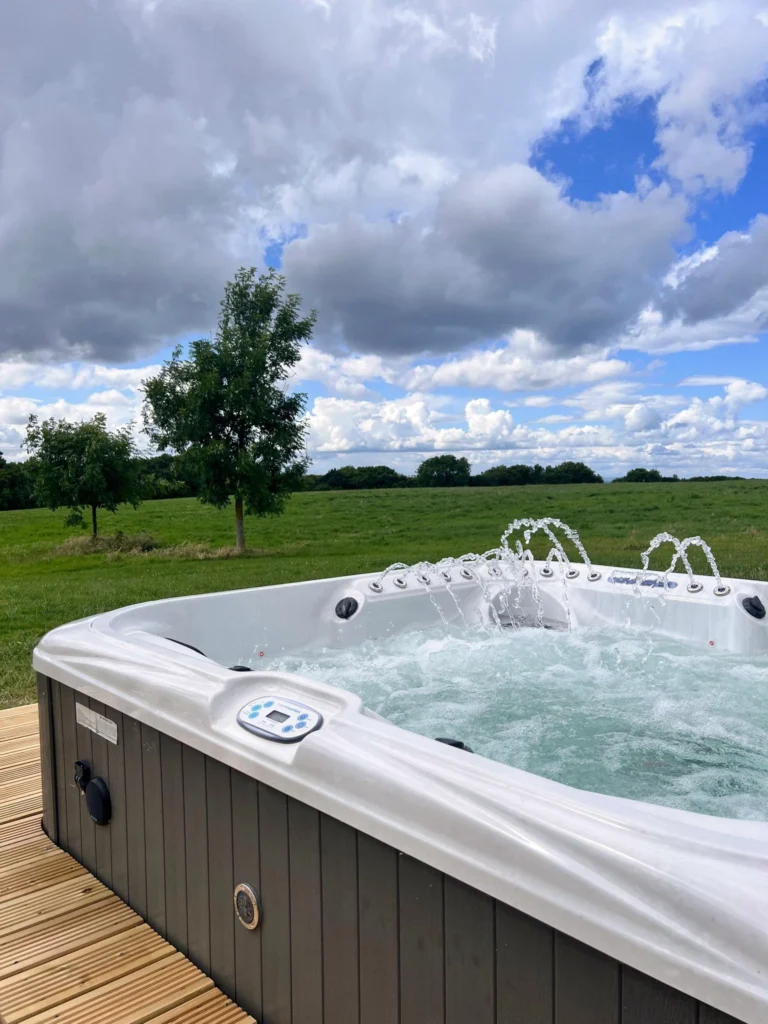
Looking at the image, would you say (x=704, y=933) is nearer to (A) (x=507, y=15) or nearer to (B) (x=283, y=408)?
(A) (x=507, y=15)

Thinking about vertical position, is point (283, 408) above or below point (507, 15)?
below

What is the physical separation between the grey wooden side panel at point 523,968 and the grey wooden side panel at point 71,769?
1382 millimetres

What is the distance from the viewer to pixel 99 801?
1.77 metres

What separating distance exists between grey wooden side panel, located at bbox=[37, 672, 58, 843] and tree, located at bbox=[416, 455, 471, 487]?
45.1ft

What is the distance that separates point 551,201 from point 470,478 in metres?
11.2

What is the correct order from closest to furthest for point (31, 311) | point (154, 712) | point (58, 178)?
point (154, 712)
point (58, 178)
point (31, 311)

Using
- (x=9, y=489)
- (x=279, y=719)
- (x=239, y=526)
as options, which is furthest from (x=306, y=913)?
(x=9, y=489)

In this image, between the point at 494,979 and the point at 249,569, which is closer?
the point at 494,979

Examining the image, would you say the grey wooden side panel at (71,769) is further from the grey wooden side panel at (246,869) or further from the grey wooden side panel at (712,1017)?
the grey wooden side panel at (712,1017)

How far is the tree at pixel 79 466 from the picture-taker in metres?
9.93

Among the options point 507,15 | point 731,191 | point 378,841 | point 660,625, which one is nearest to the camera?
point 378,841

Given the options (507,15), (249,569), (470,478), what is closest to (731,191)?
(507,15)

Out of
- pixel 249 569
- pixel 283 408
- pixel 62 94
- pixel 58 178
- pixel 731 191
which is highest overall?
pixel 62 94

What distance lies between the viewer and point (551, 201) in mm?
4633
